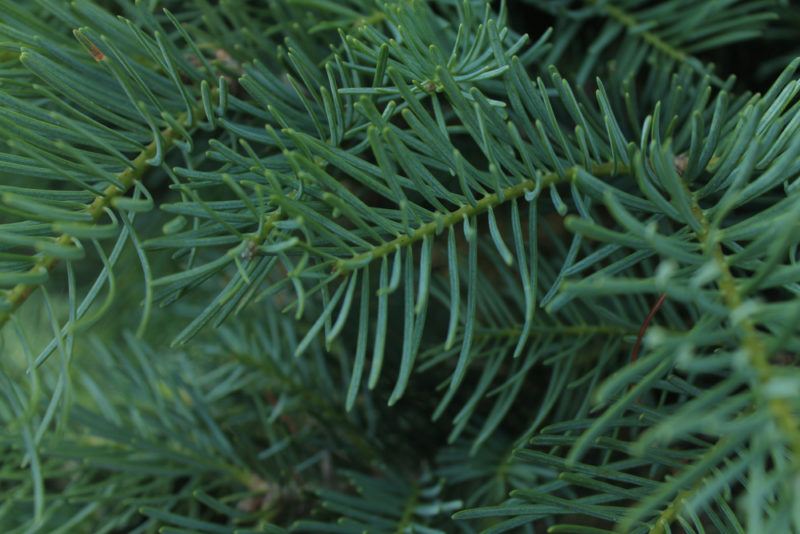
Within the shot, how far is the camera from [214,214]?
21 cm

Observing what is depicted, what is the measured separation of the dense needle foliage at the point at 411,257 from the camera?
0.20m

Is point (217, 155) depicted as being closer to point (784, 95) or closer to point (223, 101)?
point (223, 101)

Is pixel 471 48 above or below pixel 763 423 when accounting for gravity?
above

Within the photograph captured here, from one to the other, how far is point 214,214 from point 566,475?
0.13 meters

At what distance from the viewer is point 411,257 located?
23cm

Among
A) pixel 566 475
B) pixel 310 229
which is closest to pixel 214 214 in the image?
pixel 310 229

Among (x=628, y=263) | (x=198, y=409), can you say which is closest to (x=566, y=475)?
(x=628, y=263)

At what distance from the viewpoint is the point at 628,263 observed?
0.23 meters

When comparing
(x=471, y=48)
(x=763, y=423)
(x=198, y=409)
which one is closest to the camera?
(x=763, y=423)

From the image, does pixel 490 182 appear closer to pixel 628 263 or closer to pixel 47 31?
pixel 628 263

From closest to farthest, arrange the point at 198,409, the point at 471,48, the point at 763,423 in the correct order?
1. the point at 763,423
2. the point at 471,48
3. the point at 198,409

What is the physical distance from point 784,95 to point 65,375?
0.74 ft

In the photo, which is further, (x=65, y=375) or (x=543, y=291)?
(x=543, y=291)

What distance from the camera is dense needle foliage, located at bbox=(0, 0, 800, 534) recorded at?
0.20 meters
